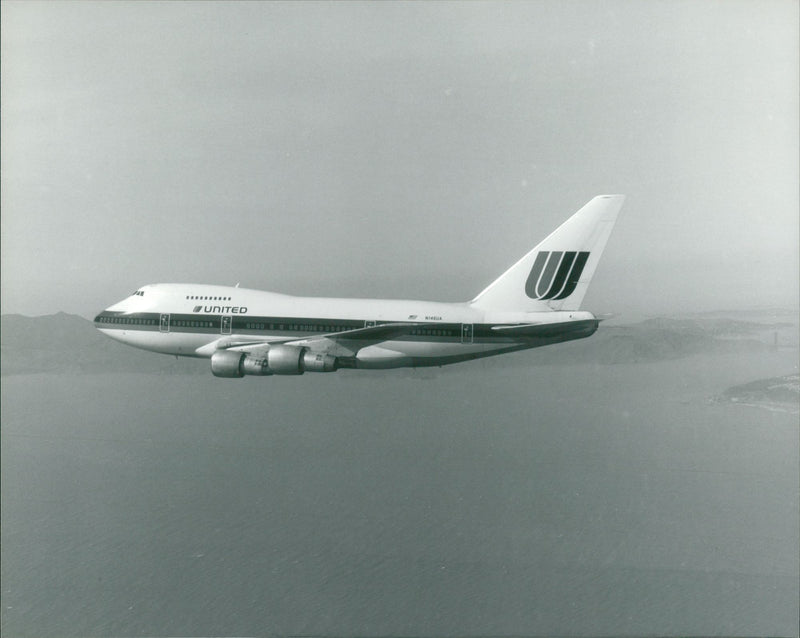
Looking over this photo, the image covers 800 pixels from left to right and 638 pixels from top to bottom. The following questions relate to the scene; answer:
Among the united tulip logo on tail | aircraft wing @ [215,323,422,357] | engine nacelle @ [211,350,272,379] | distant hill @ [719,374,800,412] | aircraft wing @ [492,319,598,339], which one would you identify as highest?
the united tulip logo on tail

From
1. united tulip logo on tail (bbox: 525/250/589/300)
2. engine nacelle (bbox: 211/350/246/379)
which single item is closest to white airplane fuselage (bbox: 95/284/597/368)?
united tulip logo on tail (bbox: 525/250/589/300)

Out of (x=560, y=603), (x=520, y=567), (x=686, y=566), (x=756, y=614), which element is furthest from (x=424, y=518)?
(x=756, y=614)

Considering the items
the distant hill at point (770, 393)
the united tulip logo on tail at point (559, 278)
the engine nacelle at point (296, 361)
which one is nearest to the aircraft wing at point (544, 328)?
the united tulip logo on tail at point (559, 278)

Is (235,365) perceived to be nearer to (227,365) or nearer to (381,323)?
(227,365)

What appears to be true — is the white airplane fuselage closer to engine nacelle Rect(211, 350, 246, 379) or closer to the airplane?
the airplane

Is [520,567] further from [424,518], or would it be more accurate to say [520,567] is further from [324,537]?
[324,537]

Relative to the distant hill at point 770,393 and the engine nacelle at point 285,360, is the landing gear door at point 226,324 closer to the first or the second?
the engine nacelle at point 285,360
